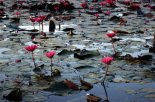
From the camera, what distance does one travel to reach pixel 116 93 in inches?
137

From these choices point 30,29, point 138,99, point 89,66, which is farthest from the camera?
point 30,29

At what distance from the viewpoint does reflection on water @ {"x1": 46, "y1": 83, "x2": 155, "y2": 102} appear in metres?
3.30

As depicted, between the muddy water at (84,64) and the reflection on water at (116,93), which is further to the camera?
the muddy water at (84,64)

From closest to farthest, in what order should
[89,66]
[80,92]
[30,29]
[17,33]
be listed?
[80,92] → [89,66] → [17,33] → [30,29]

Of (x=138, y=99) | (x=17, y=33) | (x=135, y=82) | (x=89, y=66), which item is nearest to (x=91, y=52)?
(x=89, y=66)

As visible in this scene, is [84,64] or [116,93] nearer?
[116,93]

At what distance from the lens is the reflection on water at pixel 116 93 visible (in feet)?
10.8

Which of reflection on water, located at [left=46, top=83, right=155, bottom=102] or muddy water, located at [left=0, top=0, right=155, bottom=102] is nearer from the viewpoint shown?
reflection on water, located at [left=46, top=83, right=155, bottom=102]

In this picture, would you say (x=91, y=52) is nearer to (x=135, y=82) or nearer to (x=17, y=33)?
(x=135, y=82)

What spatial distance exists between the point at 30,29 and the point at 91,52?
2866 mm

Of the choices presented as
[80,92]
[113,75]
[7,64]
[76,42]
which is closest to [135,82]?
[113,75]

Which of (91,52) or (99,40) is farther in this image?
(99,40)

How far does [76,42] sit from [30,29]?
5.95 ft

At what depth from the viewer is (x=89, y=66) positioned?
4.38 meters
